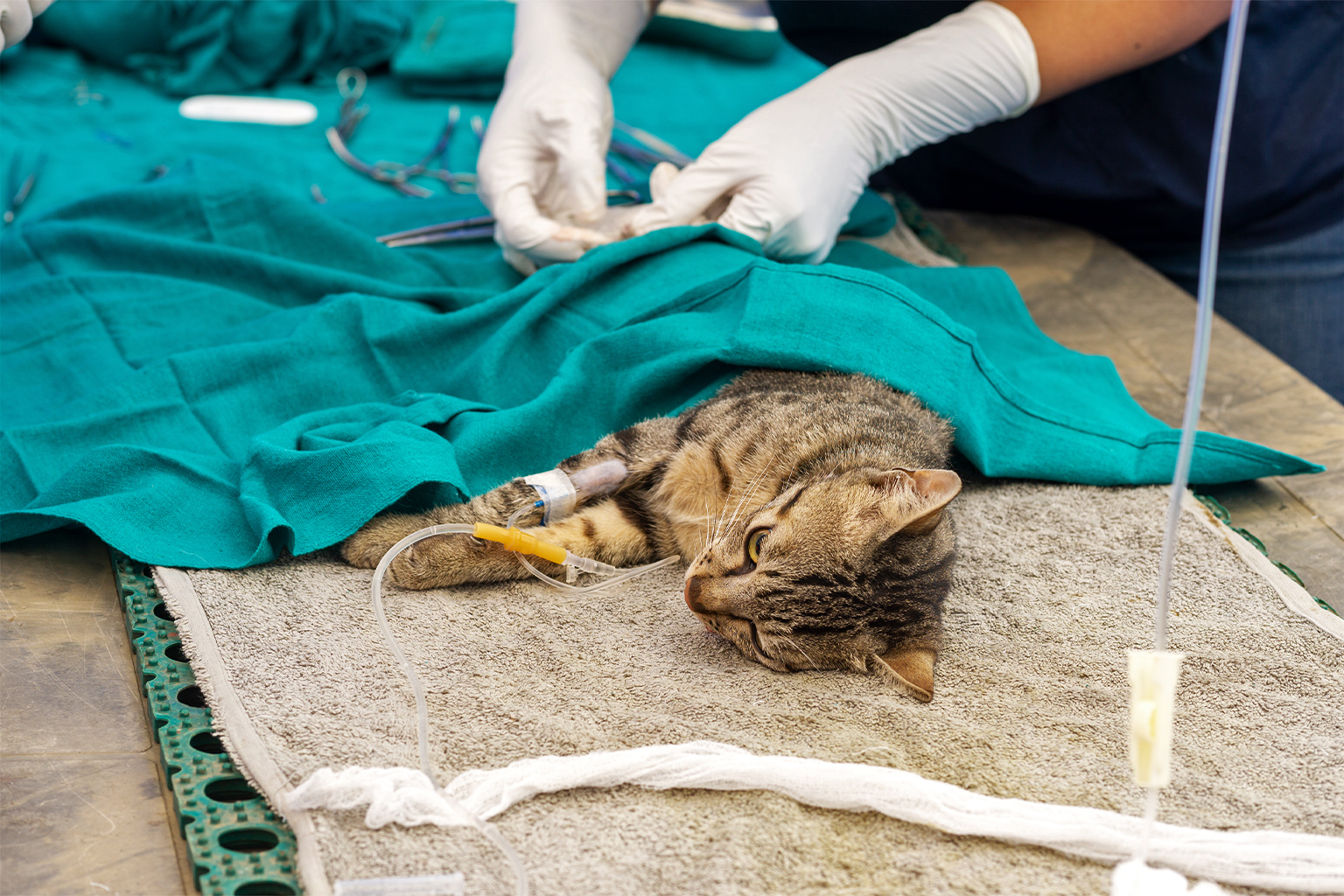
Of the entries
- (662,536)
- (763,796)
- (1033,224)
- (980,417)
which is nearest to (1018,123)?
(1033,224)

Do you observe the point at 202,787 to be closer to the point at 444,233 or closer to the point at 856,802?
the point at 856,802

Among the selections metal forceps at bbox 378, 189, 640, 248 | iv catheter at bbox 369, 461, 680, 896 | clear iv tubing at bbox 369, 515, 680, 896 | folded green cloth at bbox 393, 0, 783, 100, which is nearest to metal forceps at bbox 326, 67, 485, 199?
folded green cloth at bbox 393, 0, 783, 100

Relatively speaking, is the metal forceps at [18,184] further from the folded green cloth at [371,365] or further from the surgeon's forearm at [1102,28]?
the surgeon's forearm at [1102,28]

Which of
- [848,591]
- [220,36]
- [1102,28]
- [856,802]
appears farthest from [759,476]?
[220,36]

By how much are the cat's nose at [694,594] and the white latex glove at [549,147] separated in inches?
34.7

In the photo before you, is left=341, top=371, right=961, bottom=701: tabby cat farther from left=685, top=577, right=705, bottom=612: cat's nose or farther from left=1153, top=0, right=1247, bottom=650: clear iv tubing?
left=1153, top=0, right=1247, bottom=650: clear iv tubing

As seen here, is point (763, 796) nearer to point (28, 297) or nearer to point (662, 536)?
point (662, 536)

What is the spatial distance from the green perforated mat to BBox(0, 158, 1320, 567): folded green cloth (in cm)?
12

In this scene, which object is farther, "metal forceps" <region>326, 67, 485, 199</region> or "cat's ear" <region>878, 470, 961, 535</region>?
"metal forceps" <region>326, 67, 485, 199</region>

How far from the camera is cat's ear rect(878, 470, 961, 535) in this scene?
3.89 feet

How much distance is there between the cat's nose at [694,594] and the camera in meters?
1.29

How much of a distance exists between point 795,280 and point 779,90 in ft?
5.33

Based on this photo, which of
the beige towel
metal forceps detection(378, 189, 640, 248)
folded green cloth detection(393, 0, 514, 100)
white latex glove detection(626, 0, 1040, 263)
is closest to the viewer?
the beige towel

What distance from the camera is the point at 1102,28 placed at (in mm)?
2002
